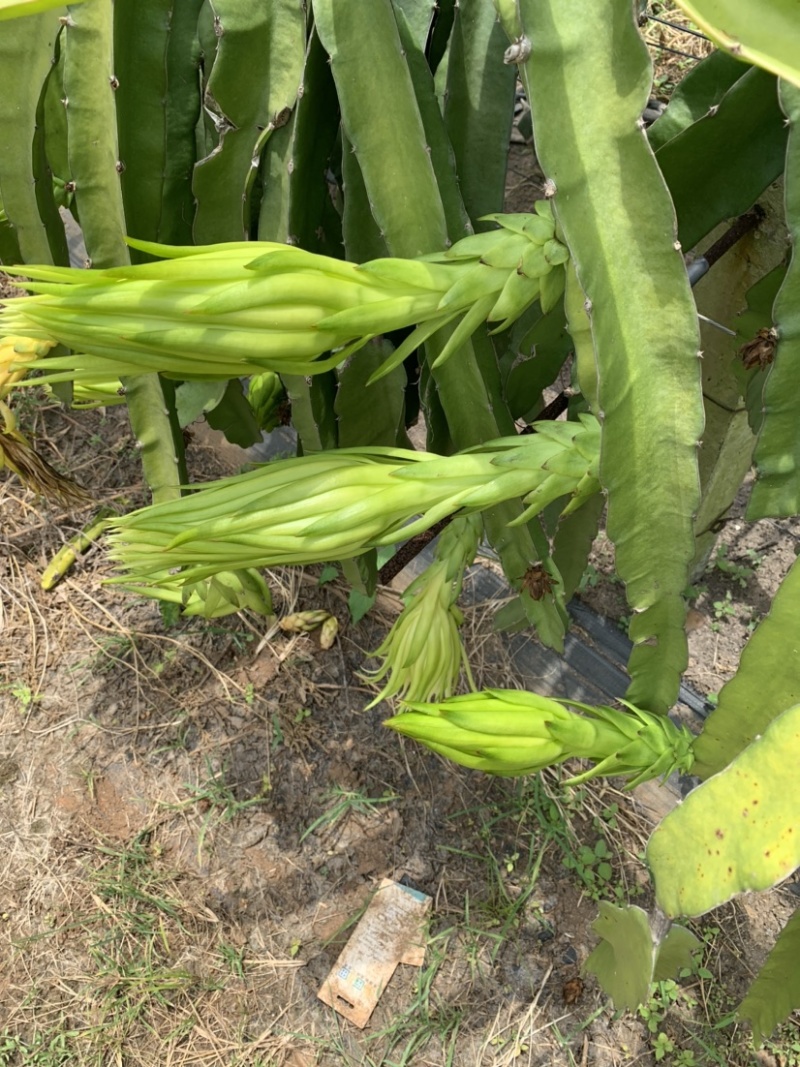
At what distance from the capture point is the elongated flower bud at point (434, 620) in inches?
25.3

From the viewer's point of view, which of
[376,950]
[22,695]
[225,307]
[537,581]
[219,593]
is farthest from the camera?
[22,695]

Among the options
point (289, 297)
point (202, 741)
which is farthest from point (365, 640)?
point (289, 297)

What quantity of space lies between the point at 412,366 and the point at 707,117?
0.31 metres

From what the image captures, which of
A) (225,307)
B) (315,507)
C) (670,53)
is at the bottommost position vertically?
(315,507)

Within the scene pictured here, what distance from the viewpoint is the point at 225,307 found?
0.37m

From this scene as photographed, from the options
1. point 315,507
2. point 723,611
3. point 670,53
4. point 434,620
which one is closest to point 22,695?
point 434,620

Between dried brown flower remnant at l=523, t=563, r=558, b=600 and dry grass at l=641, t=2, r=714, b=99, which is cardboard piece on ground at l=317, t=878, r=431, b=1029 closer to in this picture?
dried brown flower remnant at l=523, t=563, r=558, b=600

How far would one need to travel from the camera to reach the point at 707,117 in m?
0.49

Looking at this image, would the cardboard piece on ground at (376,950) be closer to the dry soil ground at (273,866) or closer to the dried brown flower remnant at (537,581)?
the dry soil ground at (273,866)

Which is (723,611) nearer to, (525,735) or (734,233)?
(734,233)

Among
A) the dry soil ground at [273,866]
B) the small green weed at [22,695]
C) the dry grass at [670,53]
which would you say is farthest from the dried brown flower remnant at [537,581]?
the dry grass at [670,53]

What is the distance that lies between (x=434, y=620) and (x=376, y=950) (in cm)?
61

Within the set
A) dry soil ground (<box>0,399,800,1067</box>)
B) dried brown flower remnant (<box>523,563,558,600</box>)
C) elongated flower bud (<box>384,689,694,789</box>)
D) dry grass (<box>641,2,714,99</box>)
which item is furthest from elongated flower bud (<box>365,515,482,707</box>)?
dry grass (<box>641,2,714,99</box>)

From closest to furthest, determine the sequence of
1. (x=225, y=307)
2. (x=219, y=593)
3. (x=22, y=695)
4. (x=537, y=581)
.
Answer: (x=225, y=307) → (x=537, y=581) → (x=219, y=593) → (x=22, y=695)
